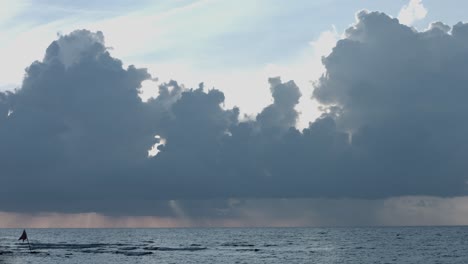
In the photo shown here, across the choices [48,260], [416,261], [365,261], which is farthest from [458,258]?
[48,260]

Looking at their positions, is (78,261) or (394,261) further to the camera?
(394,261)

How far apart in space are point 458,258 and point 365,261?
79.9ft

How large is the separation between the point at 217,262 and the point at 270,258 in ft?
45.8

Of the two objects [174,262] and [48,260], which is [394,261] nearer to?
[174,262]

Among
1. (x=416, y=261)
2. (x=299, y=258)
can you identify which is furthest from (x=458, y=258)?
(x=299, y=258)

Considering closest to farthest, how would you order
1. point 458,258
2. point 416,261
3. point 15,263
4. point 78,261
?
point 15,263, point 78,261, point 416,261, point 458,258

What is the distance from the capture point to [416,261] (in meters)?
123

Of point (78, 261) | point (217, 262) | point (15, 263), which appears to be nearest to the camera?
point (15, 263)

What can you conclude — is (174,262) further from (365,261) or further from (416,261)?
(416,261)

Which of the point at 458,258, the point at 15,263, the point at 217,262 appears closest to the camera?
the point at 15,263

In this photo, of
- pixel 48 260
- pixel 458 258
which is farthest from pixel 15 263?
pixel 458 258

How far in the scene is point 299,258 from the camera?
4941 inches

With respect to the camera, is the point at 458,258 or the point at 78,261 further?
the point at 458,258

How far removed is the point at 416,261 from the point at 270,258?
28.0 m
